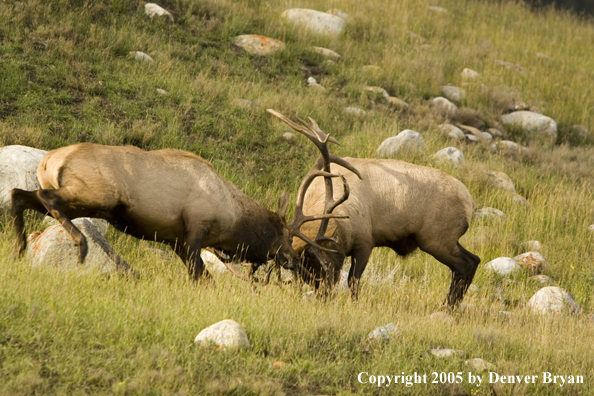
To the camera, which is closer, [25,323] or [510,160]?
[25,323]

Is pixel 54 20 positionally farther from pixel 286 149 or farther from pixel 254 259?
pixel 254 259

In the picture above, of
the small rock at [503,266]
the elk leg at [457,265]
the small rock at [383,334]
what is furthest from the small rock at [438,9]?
the small rock at [383,334]

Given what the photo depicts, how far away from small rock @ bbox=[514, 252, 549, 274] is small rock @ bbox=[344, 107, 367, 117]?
15.4ft

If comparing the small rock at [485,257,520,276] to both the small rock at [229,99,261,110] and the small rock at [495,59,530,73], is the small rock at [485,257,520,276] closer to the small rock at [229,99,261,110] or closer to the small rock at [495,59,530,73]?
the small rock at [229,99,261,110]

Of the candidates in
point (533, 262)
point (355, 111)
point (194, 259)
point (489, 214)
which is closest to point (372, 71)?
point (355, 111)

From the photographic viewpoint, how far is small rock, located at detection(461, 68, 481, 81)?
17281 millimetres

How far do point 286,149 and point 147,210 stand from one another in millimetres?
5815

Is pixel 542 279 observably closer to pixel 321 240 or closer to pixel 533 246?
pixel 533 246

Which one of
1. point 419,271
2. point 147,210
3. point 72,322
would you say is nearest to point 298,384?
point 72,322

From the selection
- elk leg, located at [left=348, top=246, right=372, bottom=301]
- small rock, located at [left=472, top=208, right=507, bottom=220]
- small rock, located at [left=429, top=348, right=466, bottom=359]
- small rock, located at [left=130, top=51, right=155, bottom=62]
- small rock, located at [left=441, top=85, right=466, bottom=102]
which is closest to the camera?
small rock, located at [left=429, top=348, right=466, bottom=359]

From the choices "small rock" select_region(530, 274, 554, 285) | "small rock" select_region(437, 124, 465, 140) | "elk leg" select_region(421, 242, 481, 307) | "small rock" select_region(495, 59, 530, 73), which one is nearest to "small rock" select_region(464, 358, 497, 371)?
"elk leg" select_region(421, 242, 481, 307)

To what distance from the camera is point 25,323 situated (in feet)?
17.3

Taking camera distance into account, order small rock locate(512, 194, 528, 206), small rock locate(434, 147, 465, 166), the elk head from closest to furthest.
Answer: the elk head, small rock locate(512, 194, 528, 206), small rock locate(434, 147, 465, 166)

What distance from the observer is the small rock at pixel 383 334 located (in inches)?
239
